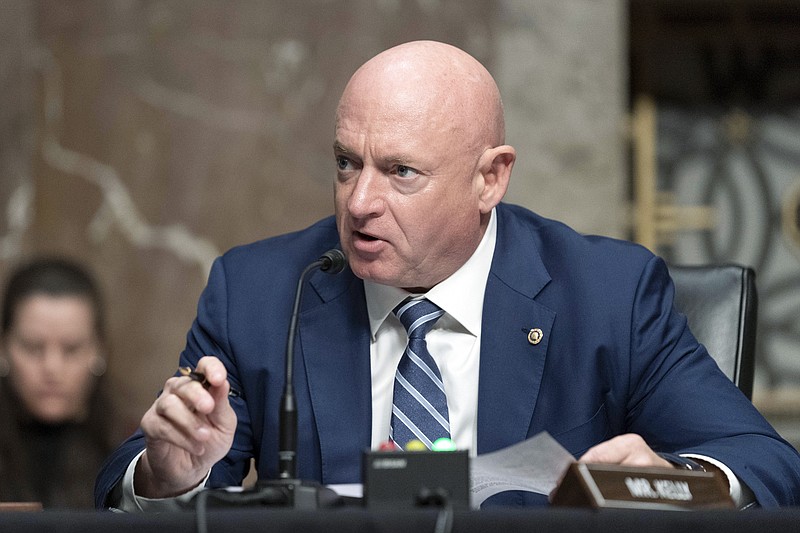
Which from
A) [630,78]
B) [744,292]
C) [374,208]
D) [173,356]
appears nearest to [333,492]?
[374,208]

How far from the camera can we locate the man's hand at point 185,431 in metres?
1.62

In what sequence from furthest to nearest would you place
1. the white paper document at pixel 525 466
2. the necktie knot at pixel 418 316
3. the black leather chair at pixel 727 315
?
the black leather chair at pixel 727 315
the necktie knot at pixel 418 316
the white paper document at pixel 525 466

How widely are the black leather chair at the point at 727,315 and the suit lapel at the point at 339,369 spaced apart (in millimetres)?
666

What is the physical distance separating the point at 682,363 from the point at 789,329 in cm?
242

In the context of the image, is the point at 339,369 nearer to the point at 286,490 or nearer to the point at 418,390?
the point at 418,390

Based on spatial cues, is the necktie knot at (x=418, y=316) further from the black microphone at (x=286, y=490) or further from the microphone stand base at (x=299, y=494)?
the microphone stand base at (x=299, y=494)

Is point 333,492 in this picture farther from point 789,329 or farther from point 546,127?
point 789,329

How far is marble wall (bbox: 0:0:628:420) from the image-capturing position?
367cm

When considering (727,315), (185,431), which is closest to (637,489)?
(185,431)

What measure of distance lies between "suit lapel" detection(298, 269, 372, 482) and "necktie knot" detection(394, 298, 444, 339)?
0.08m

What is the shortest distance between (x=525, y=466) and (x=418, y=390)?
1.87 feet

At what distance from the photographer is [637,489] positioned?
135 centimetres

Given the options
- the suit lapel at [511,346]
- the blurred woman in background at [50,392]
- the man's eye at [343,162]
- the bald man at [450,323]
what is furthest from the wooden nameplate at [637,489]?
the blurred woman in background at [50,392]

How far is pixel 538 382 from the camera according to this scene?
208cm
